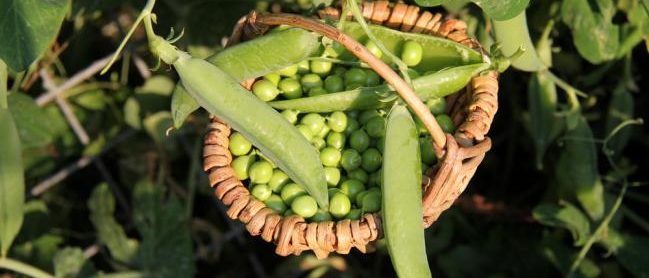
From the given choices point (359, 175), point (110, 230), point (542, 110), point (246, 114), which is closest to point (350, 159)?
point (359, 175)

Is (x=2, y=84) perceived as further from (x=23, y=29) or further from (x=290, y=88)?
(x=290, y=88)

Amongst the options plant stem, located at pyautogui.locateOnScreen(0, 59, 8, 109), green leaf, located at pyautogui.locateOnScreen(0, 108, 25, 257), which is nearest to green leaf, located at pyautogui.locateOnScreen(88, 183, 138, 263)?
green leaf, located at pyautogui.locateOnScreen(0, 108, 25, 257)

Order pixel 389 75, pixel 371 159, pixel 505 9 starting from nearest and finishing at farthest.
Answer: pixel 389 75 → pixel 505 9 → pixel 371 159

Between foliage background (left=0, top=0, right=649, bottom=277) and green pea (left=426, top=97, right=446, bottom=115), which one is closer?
green pea (left=426, top=97, right=446, bottom=115)

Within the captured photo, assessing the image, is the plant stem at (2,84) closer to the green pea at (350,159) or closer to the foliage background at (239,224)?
the foliage background at (239,224)

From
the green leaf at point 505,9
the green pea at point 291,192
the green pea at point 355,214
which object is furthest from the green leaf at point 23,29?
the green leaf at point 505,9

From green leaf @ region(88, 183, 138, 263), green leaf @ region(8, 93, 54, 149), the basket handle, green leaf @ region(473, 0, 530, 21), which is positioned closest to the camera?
the basket handle

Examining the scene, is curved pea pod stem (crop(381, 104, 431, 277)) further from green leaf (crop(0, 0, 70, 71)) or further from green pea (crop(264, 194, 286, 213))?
green leaf (crop(0, 0, 70, 71))

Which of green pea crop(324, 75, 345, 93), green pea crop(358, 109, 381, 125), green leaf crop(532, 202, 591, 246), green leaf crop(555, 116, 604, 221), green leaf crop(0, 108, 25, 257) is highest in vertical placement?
green pea crop(324, 75, 345, 93)
